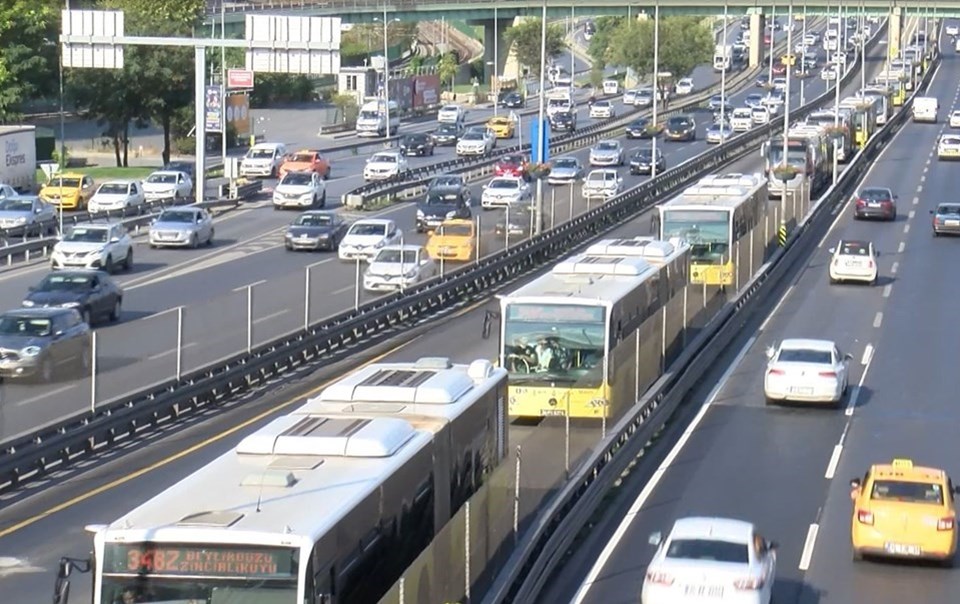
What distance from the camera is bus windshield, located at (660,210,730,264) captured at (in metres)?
44.5

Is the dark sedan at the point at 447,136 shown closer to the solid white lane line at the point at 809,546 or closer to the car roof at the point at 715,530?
the solid white lane line at the point at 809,546

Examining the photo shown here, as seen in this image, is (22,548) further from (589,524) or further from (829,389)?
(829,389)

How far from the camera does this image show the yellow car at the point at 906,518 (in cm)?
2148

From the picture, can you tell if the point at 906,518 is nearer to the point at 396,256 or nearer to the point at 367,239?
the point at 396,256

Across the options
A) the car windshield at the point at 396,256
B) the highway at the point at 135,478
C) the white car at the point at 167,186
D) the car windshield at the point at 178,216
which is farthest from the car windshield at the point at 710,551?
the white car at the point at 167,186

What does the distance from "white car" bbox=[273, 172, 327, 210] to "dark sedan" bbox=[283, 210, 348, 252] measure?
40.1 feet

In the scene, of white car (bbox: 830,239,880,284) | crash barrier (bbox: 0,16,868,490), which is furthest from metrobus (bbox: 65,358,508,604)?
white car (bbox: 830,239,880,284)

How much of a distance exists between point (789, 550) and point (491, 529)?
5.66 metres

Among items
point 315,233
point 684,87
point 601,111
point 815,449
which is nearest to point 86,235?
point 315,233

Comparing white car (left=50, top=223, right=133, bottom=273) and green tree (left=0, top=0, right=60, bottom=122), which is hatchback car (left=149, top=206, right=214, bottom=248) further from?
green tree (left=0, top=0, right=60, bottom=122)

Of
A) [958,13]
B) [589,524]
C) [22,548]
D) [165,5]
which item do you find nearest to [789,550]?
[589,524]

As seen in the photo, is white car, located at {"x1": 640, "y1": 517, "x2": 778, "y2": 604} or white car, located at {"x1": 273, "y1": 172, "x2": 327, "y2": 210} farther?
white car, located at {"x1": 273, "y1": 172, "x2": 327, "y2": 210}

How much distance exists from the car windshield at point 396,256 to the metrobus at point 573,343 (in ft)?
42.5

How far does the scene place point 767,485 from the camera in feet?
84.7
